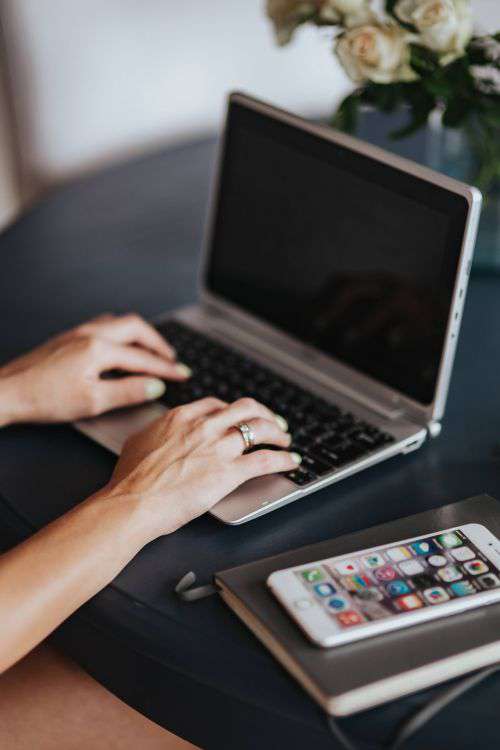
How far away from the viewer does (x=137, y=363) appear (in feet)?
3.82

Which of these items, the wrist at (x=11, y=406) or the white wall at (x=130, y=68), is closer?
the wrist at (x=11, y=406)

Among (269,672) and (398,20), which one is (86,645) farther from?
(398,20)

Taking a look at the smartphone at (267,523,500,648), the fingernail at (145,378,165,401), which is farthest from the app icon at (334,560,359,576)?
the fingernail at (145,378,165,401)

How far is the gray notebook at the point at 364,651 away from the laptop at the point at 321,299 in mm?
114

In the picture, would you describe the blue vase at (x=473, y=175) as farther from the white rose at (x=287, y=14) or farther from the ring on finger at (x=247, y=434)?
the ring on finger at (x=247, y=434)

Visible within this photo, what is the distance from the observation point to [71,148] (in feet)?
6.09

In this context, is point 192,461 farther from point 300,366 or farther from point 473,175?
point 473,175

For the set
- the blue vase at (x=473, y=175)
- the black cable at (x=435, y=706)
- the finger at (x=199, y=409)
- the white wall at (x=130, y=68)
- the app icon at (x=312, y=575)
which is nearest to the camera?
the black cable at (x=435, y=706)

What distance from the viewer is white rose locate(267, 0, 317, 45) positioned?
1229 millimetres

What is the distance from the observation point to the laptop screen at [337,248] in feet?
3.47

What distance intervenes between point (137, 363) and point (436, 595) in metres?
0.52

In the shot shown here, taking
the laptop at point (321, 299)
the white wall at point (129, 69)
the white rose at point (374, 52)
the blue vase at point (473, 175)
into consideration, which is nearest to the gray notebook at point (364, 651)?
the laptop at point (321, 299)

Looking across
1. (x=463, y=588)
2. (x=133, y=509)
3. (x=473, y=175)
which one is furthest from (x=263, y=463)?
(x=473, y=175)

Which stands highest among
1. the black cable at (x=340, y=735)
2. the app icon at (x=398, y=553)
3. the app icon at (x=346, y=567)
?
the app icon at (x=346, y=567)
